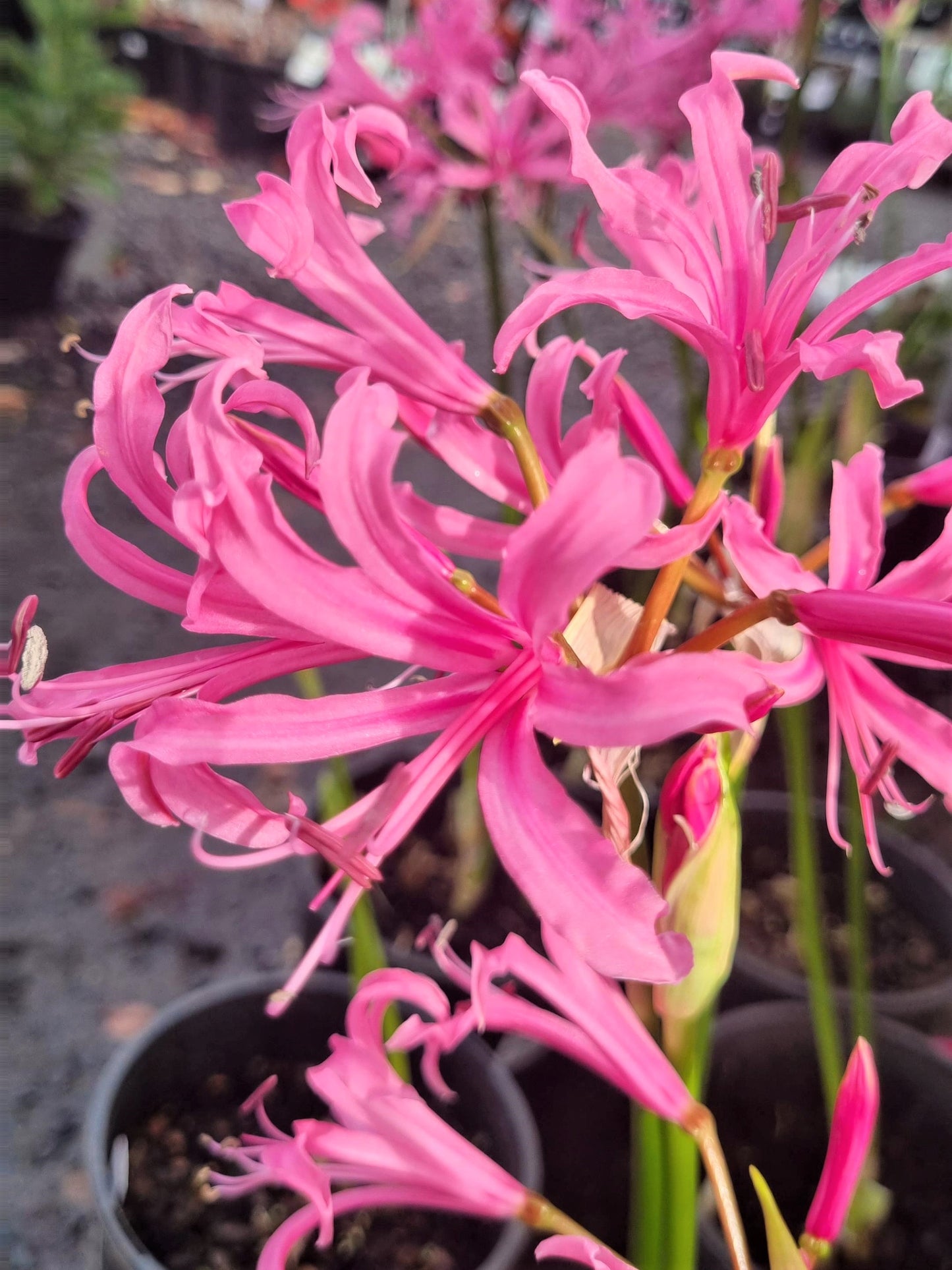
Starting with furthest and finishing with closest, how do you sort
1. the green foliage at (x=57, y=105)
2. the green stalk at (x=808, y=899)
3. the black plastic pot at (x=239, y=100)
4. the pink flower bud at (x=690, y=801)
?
1. the green foliage at (x=57, y=105)
2. the black plastic pot at (x=239, y=100)
3. the green stalk at (x=808, y=899)
4. the pink flower bud at (x=690, y=801)

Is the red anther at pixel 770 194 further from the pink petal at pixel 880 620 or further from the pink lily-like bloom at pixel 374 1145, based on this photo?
→ the pink lily-like bloom at pixel 374 1145

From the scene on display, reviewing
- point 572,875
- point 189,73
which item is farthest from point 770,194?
point 189,73

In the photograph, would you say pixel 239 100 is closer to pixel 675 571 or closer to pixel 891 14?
pixel 891 14

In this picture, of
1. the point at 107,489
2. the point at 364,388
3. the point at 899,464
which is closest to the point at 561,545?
the point at 364,388

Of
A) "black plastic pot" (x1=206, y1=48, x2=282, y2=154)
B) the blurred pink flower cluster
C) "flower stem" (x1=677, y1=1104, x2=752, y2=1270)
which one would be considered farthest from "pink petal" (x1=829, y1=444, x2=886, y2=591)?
"black plastic pot" (x1=206, y1=48, x2=282, y2=154)

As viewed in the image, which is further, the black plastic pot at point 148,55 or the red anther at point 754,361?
the black plastic pot at point 148,55

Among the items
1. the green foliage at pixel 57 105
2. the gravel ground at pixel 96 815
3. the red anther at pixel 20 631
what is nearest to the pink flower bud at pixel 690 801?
the red anther at pixel 20 631
